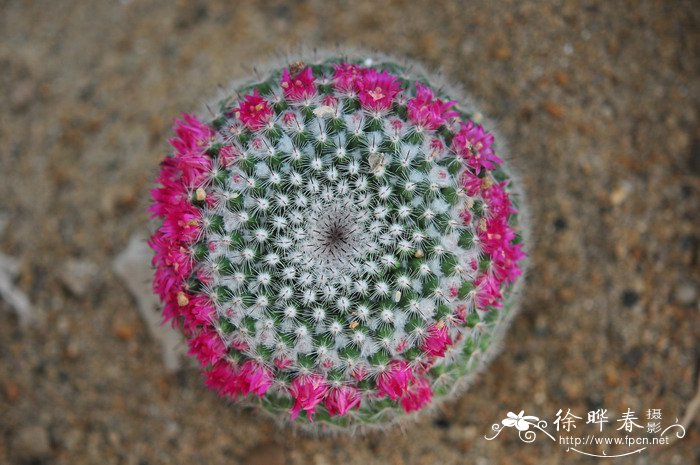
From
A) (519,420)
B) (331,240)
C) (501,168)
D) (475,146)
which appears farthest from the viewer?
Result: (519,420)

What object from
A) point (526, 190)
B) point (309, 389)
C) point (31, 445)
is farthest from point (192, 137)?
point (31, 445)

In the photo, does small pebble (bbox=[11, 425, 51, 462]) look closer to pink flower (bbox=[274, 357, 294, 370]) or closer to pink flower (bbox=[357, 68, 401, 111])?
pink flower (bbox=[274, 357, 294, 370])

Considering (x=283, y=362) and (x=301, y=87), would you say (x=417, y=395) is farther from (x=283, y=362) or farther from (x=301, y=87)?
(x=301, y=87)

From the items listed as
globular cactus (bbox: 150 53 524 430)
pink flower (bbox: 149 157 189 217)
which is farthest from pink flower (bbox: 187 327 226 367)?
pink flower (bbox: 149 157 189 217)

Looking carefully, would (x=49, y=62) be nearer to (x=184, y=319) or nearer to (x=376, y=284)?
(x=184, y=319)

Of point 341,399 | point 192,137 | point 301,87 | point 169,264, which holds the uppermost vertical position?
point 301,87

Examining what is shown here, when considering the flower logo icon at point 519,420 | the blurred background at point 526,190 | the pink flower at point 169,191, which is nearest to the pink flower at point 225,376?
the pink flower at point 169,191
